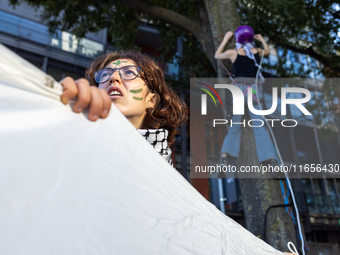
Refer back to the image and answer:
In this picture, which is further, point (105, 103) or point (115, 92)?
point (115, 92)

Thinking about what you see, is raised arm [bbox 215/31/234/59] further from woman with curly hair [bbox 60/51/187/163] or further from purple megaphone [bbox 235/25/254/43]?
woman with curly hair [bbox 60/51/187/163]

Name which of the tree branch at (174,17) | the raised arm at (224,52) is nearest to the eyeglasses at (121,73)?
the raised arm at (224,52)

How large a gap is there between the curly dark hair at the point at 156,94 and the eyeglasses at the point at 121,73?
0.26ft

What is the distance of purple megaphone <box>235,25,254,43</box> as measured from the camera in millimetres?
4398

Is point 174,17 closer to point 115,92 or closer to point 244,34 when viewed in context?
point 244,34

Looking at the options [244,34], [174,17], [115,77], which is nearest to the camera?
[115,77]

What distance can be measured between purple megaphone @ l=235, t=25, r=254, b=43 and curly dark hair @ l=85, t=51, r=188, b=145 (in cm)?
255

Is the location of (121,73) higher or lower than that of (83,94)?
higher

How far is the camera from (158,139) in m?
1.74

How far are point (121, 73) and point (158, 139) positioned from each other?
1.60 feet

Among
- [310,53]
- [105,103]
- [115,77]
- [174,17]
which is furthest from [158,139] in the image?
[310,53]

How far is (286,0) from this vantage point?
5.47 meters

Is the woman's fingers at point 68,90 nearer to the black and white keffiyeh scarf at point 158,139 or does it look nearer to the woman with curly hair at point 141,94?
the woman with curly hair at point 141,94

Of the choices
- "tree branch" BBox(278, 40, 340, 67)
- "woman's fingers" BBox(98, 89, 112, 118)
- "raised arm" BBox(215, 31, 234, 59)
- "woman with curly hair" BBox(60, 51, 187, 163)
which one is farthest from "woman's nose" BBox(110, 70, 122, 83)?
"tree branch" BBox(278, 40, 340, 67)
